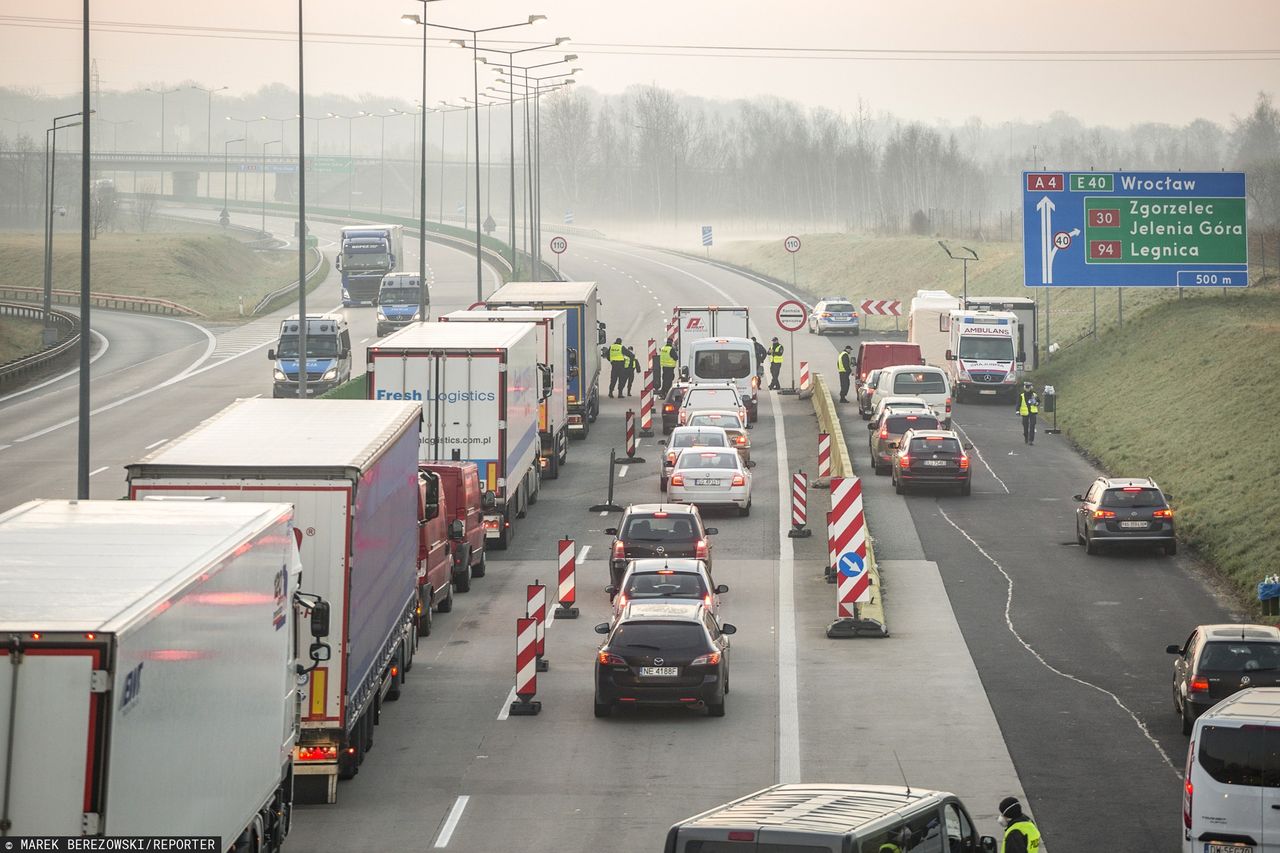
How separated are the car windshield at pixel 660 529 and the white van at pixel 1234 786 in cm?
1526

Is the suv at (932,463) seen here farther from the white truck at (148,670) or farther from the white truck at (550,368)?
the white truck at (148,670)

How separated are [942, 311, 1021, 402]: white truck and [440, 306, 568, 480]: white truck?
658 inches

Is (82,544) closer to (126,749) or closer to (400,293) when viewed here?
(126,749)

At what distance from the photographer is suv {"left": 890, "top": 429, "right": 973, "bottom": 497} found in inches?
1512

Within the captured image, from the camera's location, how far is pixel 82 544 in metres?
11.7

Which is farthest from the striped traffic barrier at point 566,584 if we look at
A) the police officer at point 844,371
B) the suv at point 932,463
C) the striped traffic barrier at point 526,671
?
the police officer at point 844,371

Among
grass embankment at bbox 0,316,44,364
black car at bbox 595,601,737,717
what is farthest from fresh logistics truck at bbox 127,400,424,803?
A: grass embankment at bbox 0,316,44,364

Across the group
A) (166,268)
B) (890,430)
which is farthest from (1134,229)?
(166,268)

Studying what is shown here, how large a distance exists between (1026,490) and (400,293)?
127 ft

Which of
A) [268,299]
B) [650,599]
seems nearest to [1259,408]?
[650,599]

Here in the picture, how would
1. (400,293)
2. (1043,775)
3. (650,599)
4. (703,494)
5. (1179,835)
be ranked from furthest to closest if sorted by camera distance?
(400,293), (703,494), (650,599), (1043,775), (1179,835)

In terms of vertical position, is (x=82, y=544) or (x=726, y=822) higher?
(x=82, y=544)

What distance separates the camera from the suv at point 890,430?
41938 mm

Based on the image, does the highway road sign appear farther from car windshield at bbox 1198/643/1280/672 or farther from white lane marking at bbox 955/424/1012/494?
car windshield at bbox 1198/643/1280/672
